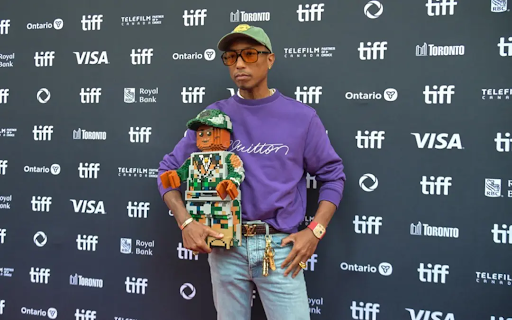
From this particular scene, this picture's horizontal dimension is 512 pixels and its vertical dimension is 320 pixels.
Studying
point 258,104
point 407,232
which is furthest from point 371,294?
point 258,104

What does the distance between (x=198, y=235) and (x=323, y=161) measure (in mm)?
580

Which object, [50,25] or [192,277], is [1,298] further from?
[50,25]

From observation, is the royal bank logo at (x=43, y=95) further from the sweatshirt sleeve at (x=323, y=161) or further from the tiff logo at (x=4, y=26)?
the sweatshirt sleeve at (x=323, y=161)

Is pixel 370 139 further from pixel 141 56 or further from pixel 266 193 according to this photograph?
pixel 141 56

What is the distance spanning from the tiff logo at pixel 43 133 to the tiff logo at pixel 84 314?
3.48ft

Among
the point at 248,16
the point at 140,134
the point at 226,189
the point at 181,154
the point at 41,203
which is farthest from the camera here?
the point at 41,203

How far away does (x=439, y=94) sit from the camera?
1711mm

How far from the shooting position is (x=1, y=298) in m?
2.23

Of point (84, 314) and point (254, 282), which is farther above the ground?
point (254, 282)

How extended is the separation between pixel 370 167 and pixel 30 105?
2.06 metres

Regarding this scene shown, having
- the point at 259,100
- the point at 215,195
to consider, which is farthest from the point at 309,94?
the point at 215,195

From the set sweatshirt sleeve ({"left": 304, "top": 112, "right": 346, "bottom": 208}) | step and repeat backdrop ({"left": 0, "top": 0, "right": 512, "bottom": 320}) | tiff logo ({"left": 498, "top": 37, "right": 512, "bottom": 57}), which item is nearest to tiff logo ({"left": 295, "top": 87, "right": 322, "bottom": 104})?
step and repeat backdrop ({"left": 0, "top": 0, "right": 512, "bottom": 320})

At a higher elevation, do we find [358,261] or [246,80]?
[246,80]

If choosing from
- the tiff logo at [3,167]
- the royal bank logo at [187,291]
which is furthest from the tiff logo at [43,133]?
the royal bank logo at [187,291]
